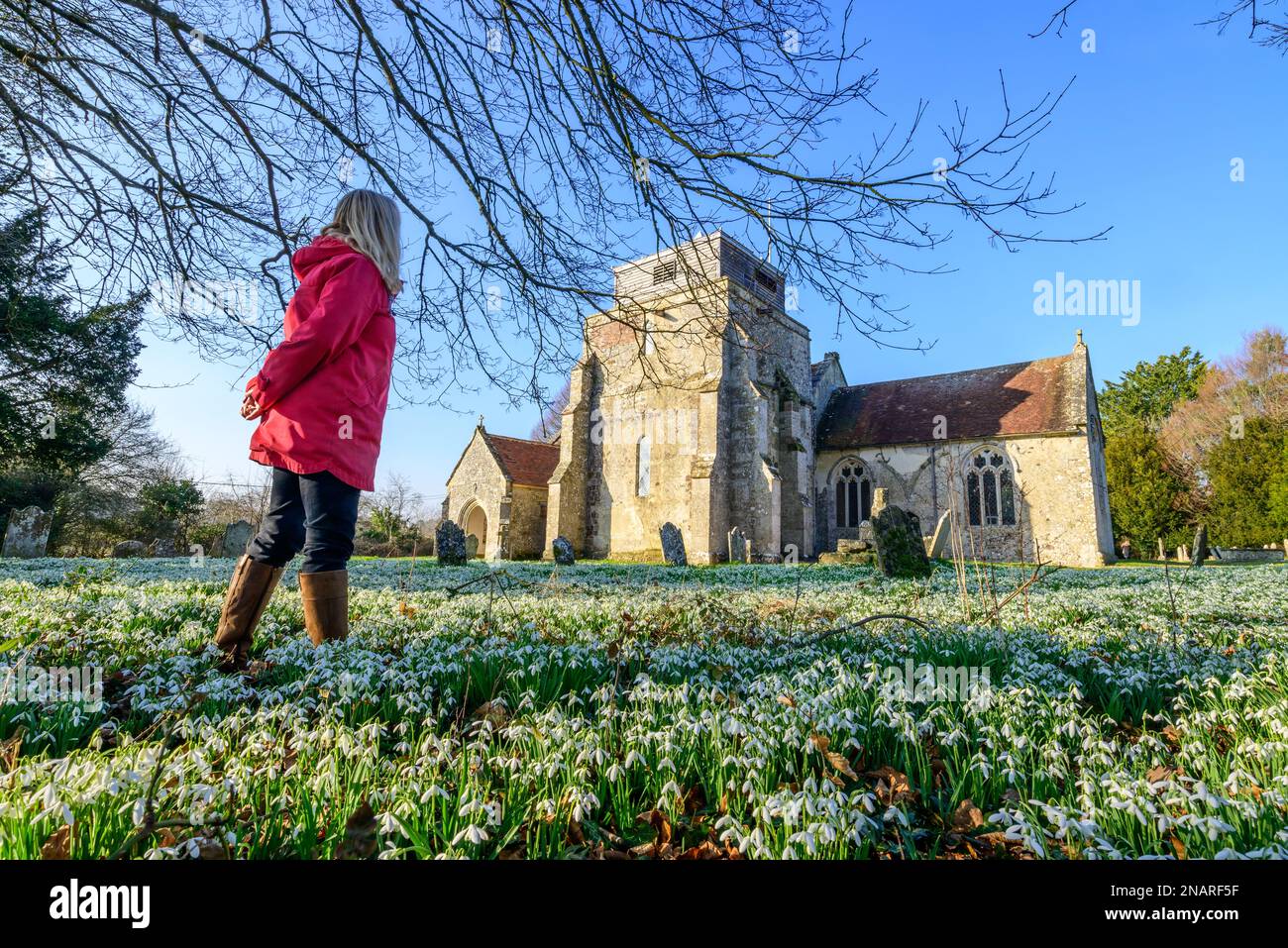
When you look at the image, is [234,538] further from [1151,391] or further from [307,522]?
[1151,391]

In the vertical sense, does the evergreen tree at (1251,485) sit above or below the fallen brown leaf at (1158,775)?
above

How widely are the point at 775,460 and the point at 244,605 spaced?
2255 centimetres

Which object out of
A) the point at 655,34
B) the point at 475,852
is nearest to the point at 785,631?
the point at 475,852

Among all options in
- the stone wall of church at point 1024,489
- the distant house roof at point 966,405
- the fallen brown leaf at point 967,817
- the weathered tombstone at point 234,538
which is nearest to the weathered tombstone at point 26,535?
the weathered tombstone at point 234,538

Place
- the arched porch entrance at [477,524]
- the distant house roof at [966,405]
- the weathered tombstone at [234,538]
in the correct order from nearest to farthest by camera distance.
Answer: the weathered tombstone at [234,538]
the distant house roof at [966,405]
the arched porch entrance at [477,524]

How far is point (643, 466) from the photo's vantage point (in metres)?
25.6

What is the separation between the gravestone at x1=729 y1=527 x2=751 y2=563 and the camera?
70.5 feet

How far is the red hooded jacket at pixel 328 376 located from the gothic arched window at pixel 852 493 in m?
26.1

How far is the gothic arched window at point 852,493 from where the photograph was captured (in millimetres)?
27188

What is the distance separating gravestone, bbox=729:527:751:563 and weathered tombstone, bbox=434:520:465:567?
9.37 meters

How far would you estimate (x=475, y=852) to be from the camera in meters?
1.39

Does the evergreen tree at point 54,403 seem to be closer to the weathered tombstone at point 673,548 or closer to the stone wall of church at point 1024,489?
the weathered tombstone at point 673,548

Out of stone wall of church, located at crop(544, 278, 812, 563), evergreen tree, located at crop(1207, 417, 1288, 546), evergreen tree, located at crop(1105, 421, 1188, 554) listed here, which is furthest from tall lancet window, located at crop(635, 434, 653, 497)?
evergreen tree, located at crop(1207, 417, 1288, 546)
